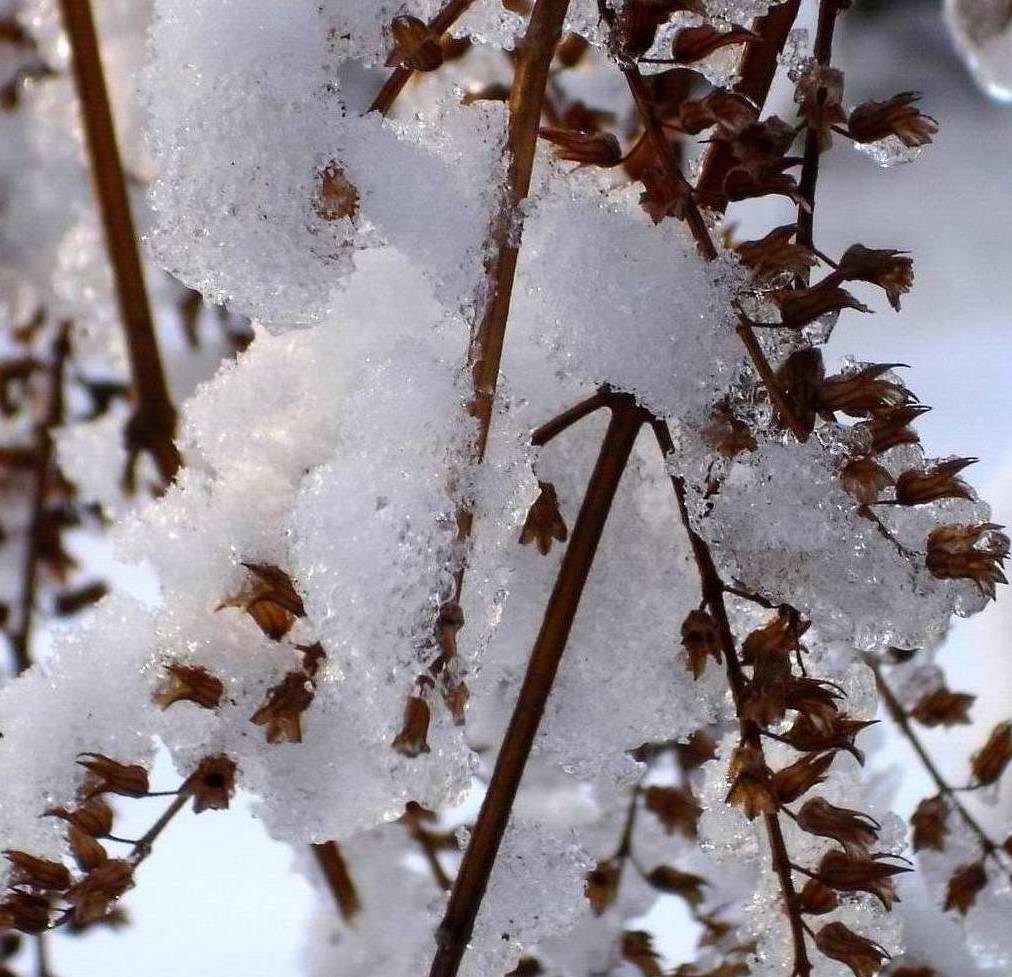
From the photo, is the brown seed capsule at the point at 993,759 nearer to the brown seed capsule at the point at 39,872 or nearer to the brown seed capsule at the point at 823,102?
the brown seed capsule at the point at 823,102

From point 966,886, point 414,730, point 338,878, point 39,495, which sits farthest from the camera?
point 39,495

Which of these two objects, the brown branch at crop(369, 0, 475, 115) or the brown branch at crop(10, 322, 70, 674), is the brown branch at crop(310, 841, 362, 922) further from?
the brown branch at crop(369, 0, 475, 115)

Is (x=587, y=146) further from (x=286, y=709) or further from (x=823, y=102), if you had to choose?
(x=286, y=709)

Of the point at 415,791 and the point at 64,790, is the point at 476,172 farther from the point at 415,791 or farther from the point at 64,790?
the point at 64,790

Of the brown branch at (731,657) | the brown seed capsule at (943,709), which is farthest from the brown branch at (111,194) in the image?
the brown seed capsule at (943,709)

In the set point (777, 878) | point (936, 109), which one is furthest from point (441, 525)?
point (936, 109)

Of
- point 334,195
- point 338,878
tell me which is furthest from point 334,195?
point 338,878

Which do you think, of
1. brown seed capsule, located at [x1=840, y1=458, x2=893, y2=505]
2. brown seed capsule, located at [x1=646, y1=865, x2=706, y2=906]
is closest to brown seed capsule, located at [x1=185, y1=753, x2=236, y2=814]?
brown seed capsule, located at [x1=840, y1=458, x2=893, y2=505]
